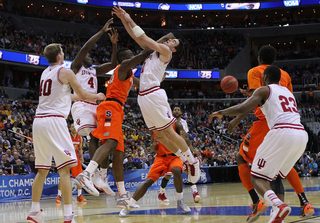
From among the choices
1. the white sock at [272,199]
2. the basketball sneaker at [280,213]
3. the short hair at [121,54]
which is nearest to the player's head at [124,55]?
the short hair at [121,54]

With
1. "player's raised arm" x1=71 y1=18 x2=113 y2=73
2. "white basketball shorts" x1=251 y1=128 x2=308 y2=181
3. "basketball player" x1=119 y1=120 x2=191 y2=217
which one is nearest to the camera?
"white basketball shorts" x1=251 y1=128 x2=308 y2=181

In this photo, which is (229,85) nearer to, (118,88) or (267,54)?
(267,54)

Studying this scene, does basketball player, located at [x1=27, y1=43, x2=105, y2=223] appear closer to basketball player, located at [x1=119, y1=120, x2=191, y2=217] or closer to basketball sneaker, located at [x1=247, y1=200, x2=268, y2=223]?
basketball sneaker, located at [x1=247, y1=200, x2=268, y2=223]

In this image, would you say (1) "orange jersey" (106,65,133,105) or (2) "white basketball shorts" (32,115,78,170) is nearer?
(2) "white basketball shorts" (32,115,78,170)

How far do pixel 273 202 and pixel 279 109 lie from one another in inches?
44.0

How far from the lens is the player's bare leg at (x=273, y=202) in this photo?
4148 millimetres

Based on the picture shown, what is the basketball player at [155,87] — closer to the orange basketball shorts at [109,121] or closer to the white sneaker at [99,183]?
the orange basketball shorts at [109,121]

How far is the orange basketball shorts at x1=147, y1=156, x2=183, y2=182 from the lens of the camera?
762 centimetres

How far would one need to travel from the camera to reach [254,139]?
5.29 m

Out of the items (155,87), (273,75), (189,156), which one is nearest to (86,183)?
(155,87)

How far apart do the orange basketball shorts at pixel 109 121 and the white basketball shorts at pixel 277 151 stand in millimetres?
2542

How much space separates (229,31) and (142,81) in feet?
113

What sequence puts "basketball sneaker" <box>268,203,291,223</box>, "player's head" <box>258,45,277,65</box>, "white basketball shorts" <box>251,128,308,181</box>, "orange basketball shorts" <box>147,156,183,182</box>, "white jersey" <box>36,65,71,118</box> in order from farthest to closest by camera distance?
"orange basketball shorts" <box>147,156,183,182</box>, "player's head" <box>258,45,277,65</box>, "white jersey" <box>36,65,71,118</box>, "white basketball shorts" <box>251,128,308,181</box>, "basketball sneaker" <box>268,203,291,223</box>

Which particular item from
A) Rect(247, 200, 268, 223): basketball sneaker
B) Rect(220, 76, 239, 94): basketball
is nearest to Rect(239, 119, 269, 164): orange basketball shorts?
Rect(247, 200, 268, 223): basketball sneaker
